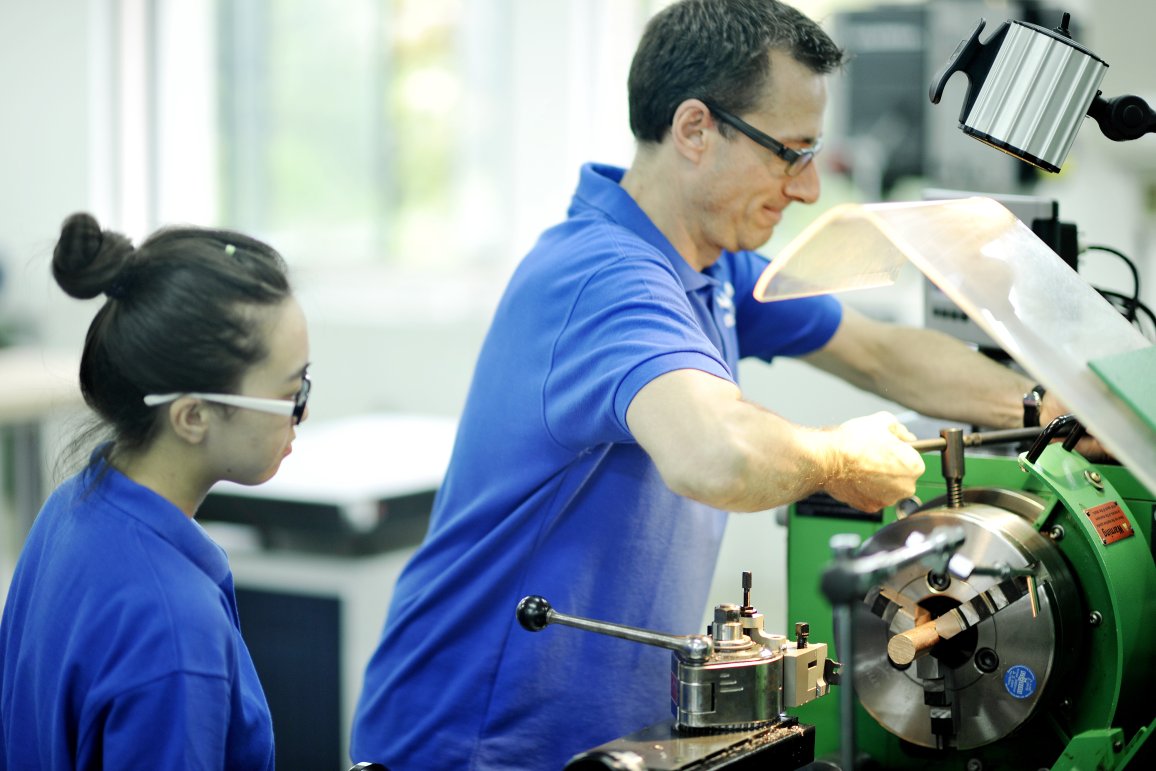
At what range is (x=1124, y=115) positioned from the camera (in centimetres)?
117

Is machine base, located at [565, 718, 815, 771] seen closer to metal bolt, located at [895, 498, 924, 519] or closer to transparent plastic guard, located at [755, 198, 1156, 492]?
metal bolt, located at [895, 498, 924, 519]

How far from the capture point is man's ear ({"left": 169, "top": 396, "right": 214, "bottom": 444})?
1183mm

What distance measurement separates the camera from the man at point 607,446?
4.20 ft

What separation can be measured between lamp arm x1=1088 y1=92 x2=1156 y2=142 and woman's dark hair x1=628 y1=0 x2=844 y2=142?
14.6 inches

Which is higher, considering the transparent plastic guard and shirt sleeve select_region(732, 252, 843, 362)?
the transparent plastic guard

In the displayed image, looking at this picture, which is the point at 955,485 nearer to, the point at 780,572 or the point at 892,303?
the point at 780,572

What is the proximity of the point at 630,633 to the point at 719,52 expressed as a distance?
2.30 feet

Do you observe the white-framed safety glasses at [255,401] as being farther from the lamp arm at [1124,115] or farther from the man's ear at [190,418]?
the lamp arm at [1124,115]

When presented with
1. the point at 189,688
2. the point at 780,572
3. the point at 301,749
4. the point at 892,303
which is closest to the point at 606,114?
the point at 892,303

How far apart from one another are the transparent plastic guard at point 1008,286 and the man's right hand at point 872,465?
0.46ft

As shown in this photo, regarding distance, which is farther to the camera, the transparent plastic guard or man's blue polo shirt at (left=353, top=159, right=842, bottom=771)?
man's blue polo shirt at (left=353, top=159, right=842, bottom=771)

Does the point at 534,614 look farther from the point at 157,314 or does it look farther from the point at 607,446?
the point at 157,314

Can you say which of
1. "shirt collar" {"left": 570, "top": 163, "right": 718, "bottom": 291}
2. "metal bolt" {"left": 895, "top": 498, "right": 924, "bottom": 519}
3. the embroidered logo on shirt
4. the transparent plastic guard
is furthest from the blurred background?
the transparent plastic guard

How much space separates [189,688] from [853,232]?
67 centimetres
